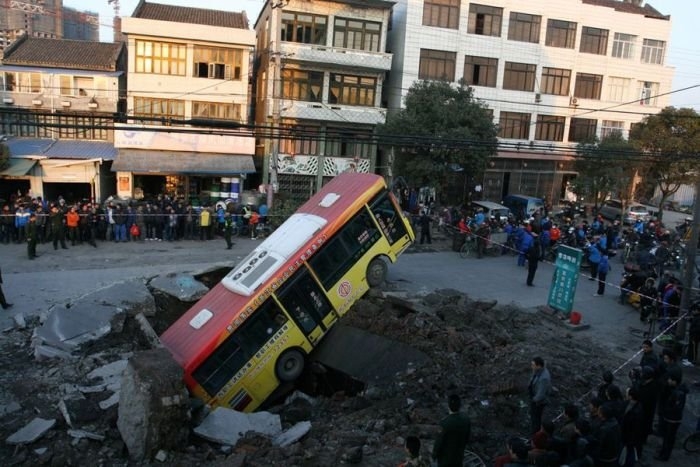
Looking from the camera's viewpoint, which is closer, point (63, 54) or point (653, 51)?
point (63, 54)

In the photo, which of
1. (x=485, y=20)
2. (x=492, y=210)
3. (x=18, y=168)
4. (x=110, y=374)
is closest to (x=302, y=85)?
(x=492, y=210)

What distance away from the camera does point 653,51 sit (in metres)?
40.6

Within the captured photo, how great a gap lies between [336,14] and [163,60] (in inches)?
382

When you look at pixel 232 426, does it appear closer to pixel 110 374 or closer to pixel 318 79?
pixel 110 374

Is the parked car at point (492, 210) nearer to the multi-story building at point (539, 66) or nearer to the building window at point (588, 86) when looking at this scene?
the multi-story building at point (539, 66)

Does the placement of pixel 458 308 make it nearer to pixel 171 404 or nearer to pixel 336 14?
pixel 171 404

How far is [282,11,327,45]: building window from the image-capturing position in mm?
31344

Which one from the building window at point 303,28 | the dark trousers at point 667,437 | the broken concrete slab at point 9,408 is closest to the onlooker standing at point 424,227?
the building window at point 303,28

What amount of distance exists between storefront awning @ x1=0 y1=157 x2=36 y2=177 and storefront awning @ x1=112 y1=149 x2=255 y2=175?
383 cm

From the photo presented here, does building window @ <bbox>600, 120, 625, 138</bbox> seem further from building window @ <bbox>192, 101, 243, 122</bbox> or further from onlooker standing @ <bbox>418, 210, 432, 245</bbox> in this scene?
building window @ <bbox>192, 101, 243, 122</bbox>

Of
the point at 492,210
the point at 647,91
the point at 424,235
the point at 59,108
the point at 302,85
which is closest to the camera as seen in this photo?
the point at 424,235

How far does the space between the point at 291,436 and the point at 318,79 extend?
26.5m

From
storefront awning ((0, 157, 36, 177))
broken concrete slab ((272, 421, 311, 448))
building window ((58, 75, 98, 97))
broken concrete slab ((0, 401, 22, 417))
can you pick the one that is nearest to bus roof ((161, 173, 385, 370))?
broken concrete slab ((0, 401, 22, 417))

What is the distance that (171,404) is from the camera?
25.5 feet
